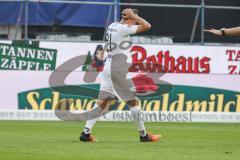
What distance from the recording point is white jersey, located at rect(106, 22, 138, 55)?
14.9 meters

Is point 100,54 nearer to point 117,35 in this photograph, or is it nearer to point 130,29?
point 117,35

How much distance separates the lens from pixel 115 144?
556 inches

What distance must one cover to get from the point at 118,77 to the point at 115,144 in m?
1.47

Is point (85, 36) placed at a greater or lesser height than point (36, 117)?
greater

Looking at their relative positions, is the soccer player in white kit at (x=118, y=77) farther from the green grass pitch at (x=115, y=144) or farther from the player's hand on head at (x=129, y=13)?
the green grass pitch at (x=115, y=144)

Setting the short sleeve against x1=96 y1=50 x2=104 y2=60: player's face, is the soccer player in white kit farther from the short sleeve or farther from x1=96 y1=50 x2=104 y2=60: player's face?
x1=96 y1=50 x2=104 y2=60: player's face

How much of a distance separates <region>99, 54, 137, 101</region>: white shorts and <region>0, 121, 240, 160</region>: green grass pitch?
87 centimetres

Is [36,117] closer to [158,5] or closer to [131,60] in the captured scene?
[131,60]

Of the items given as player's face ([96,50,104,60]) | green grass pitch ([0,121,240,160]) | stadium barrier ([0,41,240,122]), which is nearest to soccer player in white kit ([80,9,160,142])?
green grass pitch ([0,121,240,160])

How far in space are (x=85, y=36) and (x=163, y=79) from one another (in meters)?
3.77

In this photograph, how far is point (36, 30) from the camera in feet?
91.7

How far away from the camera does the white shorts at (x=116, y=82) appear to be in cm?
1493

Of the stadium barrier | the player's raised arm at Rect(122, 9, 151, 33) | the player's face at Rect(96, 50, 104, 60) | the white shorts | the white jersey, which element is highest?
the player's raised arm at Rect(122, 9, 151, 33)

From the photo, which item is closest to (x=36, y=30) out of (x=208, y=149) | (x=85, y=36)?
(x=85, y=36)
